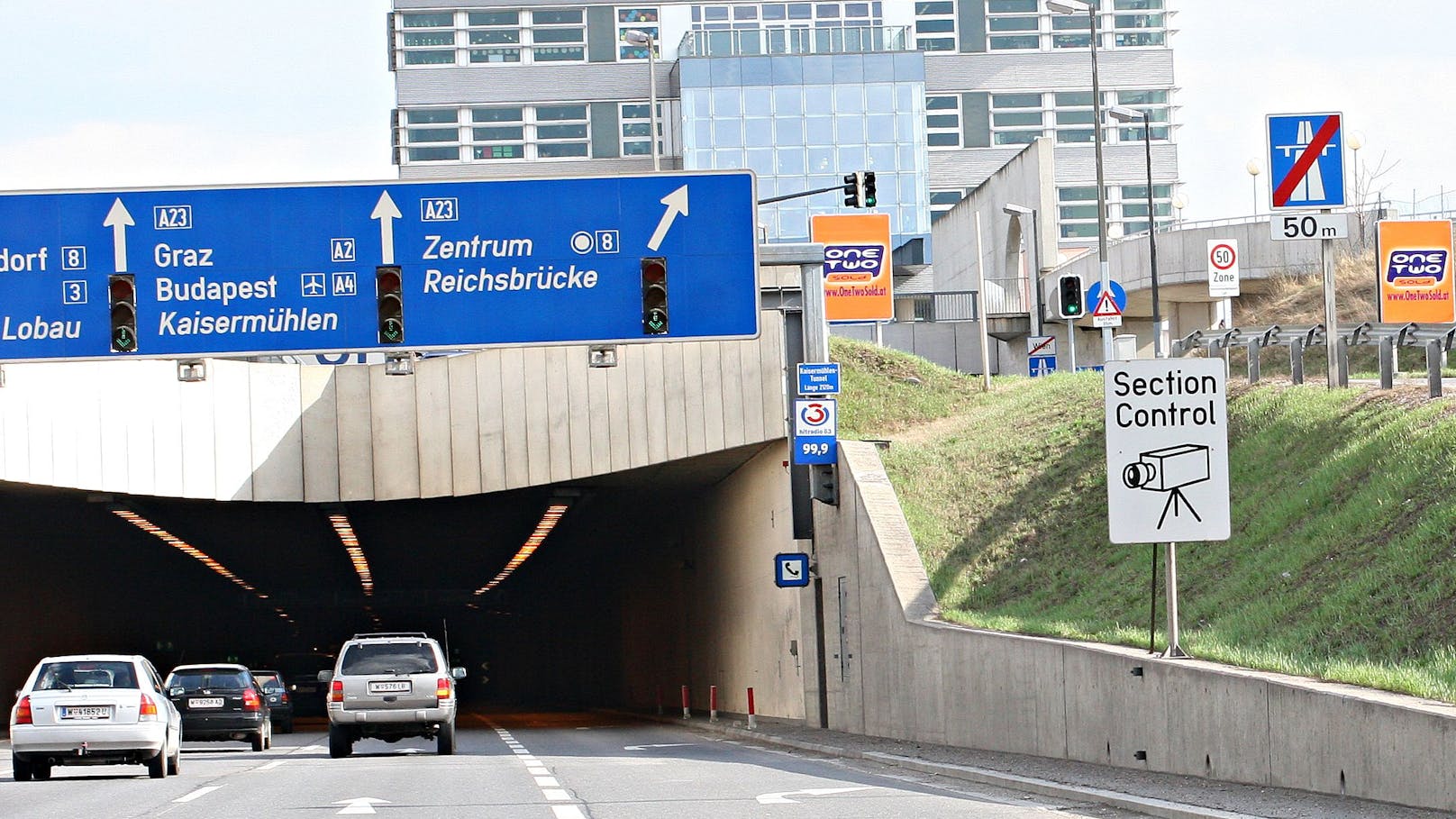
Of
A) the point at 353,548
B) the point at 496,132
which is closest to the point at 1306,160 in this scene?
the point at 353,548

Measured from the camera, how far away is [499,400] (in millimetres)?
34781

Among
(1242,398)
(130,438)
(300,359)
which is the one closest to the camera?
(1242,398)

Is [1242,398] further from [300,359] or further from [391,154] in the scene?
[391,154]

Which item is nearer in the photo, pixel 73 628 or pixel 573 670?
pixel 73 628

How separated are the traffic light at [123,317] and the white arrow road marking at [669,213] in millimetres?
6487

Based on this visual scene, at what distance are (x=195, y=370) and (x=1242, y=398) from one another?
50.8ft

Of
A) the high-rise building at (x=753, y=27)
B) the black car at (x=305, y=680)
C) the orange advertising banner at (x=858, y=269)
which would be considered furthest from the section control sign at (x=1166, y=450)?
the high-rise building at (x=753, y=27)

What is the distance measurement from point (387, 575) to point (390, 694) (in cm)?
3522

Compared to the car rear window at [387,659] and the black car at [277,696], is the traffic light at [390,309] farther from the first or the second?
the black car at [277,696]

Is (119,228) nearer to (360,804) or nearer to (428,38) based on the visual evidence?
(360,804)

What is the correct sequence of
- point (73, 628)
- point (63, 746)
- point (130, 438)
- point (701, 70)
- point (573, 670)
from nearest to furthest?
point (63, 746), point (130, 438), point (73, 628), point (573, 670), point (701, 70)

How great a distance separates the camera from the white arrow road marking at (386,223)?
23.6 meters

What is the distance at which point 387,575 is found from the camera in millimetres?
61375

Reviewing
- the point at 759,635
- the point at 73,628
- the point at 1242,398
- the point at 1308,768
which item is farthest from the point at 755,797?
the point at 73,628
